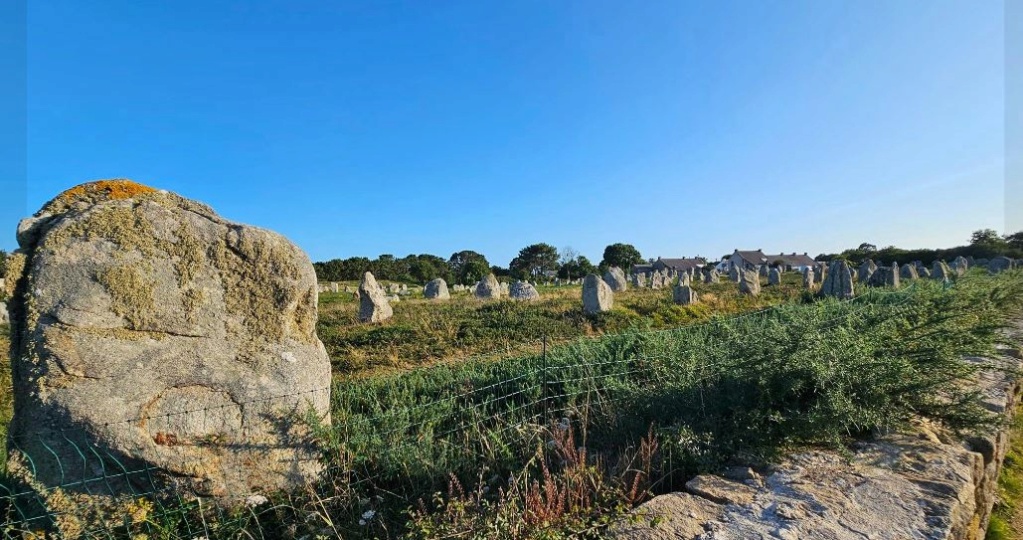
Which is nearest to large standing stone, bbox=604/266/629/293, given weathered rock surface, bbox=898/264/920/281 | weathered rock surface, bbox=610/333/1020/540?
weathered rock surface, bbox=898/264/920/281

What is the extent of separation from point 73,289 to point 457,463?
247cm

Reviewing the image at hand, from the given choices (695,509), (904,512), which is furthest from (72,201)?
(904,512)

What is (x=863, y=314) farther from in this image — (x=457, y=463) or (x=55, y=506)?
(x=55, y=506)

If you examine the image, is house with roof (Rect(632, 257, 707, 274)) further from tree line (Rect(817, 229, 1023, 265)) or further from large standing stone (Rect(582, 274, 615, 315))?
large standing stone (Rect(582, 274, 615, 315))

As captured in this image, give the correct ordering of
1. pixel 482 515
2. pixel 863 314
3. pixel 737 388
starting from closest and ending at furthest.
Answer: pixel 482 515 < pixel 737 388 < pixel 863 314

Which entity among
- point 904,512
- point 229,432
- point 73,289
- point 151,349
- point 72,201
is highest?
point 72,201

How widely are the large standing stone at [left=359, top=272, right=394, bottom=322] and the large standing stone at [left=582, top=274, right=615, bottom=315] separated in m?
6.56

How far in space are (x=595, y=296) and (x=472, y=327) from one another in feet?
16.9

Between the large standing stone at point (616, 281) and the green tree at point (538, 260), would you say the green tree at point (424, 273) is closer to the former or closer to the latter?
the green tree at point (538, 260)

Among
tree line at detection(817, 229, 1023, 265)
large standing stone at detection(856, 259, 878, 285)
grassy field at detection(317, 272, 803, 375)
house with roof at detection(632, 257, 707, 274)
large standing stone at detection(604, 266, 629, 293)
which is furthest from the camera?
house with roof at detection(632, 257, 707, 274)

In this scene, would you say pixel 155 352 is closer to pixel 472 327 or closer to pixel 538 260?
pixel 472 327

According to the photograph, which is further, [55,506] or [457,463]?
[457,463]

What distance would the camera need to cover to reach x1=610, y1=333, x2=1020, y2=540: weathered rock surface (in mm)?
2152

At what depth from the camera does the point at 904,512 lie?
7.52 ft
